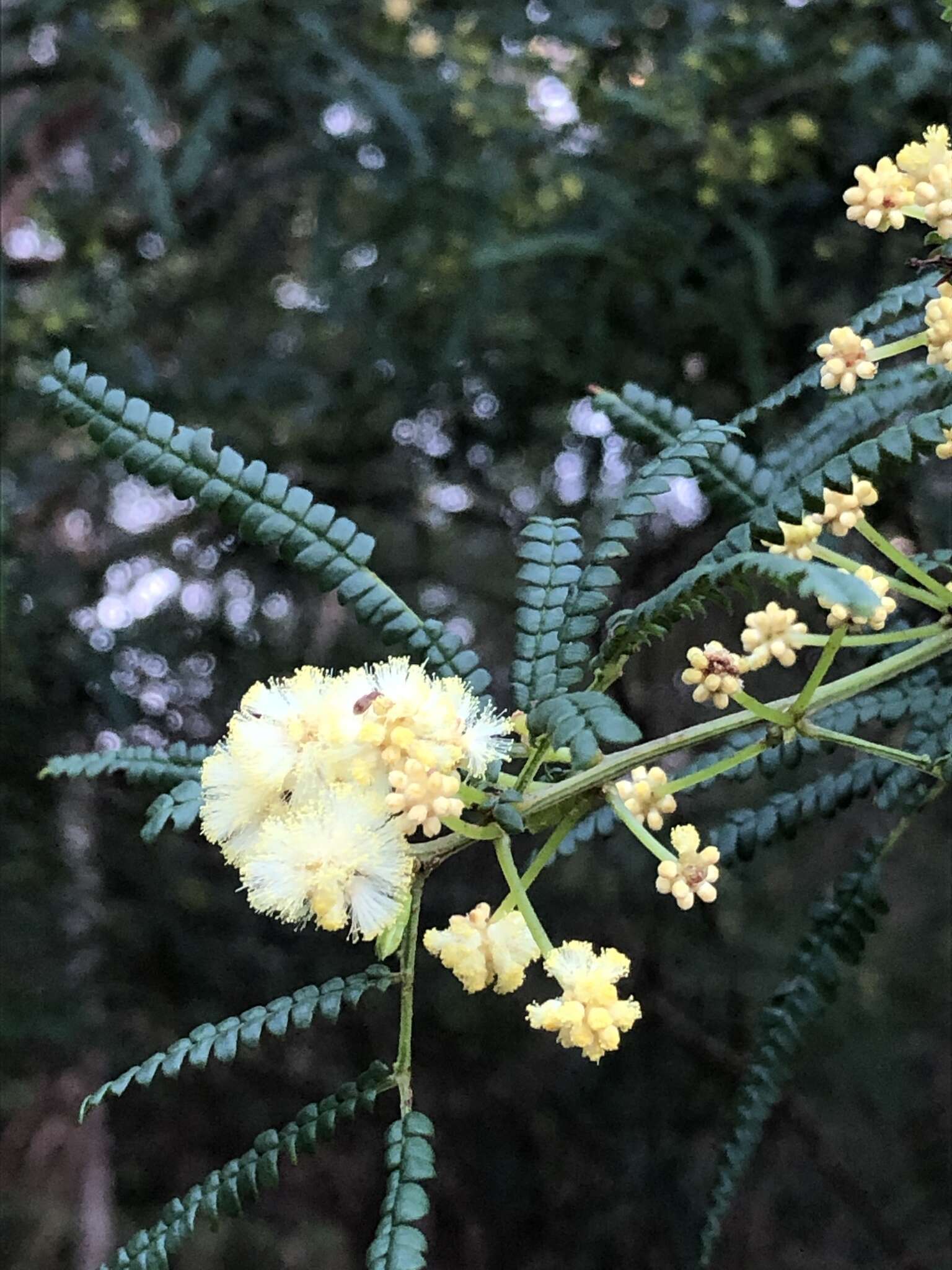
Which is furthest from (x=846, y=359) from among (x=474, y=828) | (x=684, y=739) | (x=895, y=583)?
(x=474, y=828)

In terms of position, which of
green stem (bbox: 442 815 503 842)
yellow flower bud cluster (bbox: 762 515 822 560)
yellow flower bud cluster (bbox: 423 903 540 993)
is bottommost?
yellow flower bud cluster (bbox: 423 903 540 993)

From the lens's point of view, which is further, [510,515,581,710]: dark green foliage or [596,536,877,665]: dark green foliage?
[510,515,581,710]: dark green foliage

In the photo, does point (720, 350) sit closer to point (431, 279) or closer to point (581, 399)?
point (581, 399)

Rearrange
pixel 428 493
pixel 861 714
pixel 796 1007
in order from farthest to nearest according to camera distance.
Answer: pixel 428 493 < pixel 796 1007 < pixel 861 714

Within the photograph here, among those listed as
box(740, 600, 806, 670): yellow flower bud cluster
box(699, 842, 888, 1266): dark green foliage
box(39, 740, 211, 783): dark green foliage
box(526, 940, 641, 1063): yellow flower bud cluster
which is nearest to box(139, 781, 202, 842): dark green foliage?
box(39, 740, 211, 783): dark green foliage

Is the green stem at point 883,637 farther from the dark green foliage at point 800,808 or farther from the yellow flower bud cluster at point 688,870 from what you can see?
the dark green foliage at point 800,808

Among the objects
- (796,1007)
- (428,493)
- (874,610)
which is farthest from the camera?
(428,493)

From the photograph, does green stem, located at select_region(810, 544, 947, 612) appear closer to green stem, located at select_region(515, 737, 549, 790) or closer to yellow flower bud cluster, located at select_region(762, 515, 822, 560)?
yellow flower bud cluster, located at select_region(762, 515, 822, 560)

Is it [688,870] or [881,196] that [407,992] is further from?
[881,196]
